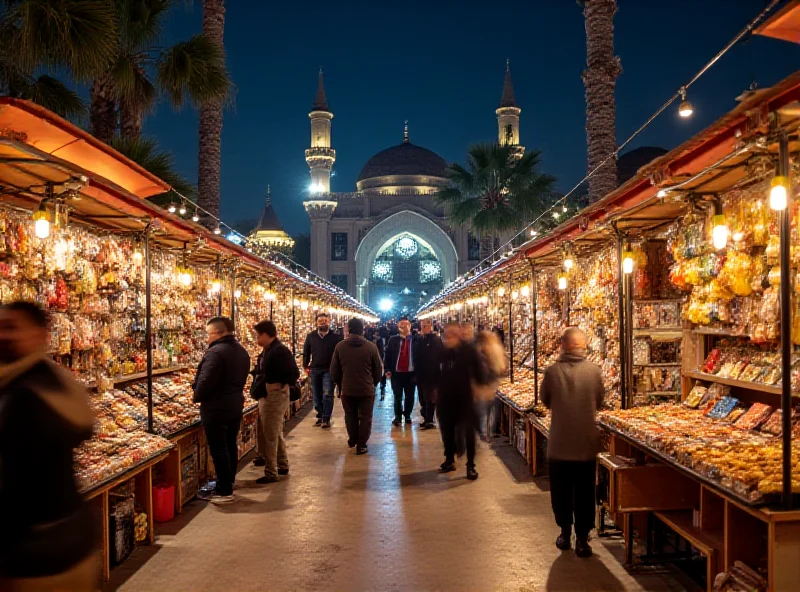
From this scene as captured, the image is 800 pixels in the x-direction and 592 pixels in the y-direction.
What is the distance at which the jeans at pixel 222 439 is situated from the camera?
6633 mm

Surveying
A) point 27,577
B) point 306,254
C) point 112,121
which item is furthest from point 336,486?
point 306,254

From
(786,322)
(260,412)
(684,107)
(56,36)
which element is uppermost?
(56,36)

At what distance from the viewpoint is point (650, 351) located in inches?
271

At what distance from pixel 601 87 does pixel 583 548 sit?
995 cm

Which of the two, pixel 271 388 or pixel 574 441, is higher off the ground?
pixel 271 388

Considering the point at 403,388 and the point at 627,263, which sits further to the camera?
the point at 403,388

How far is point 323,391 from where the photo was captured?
1146 cm

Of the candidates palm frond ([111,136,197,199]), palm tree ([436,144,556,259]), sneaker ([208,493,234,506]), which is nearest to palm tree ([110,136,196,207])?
palm frond ([111,136,197,199])

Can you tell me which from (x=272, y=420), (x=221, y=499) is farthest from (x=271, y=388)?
(x=221, y=499)

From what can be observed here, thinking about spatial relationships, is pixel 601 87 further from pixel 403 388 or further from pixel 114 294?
pixel 114 294

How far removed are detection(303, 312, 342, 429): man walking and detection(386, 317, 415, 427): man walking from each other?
2.74 ft

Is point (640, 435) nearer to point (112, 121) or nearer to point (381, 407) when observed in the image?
point (112, 121)

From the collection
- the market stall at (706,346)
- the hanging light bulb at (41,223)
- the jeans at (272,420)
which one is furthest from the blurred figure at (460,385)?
the hanging light bulb at (41,223)

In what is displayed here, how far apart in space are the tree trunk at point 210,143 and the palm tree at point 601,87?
7.07 meters
